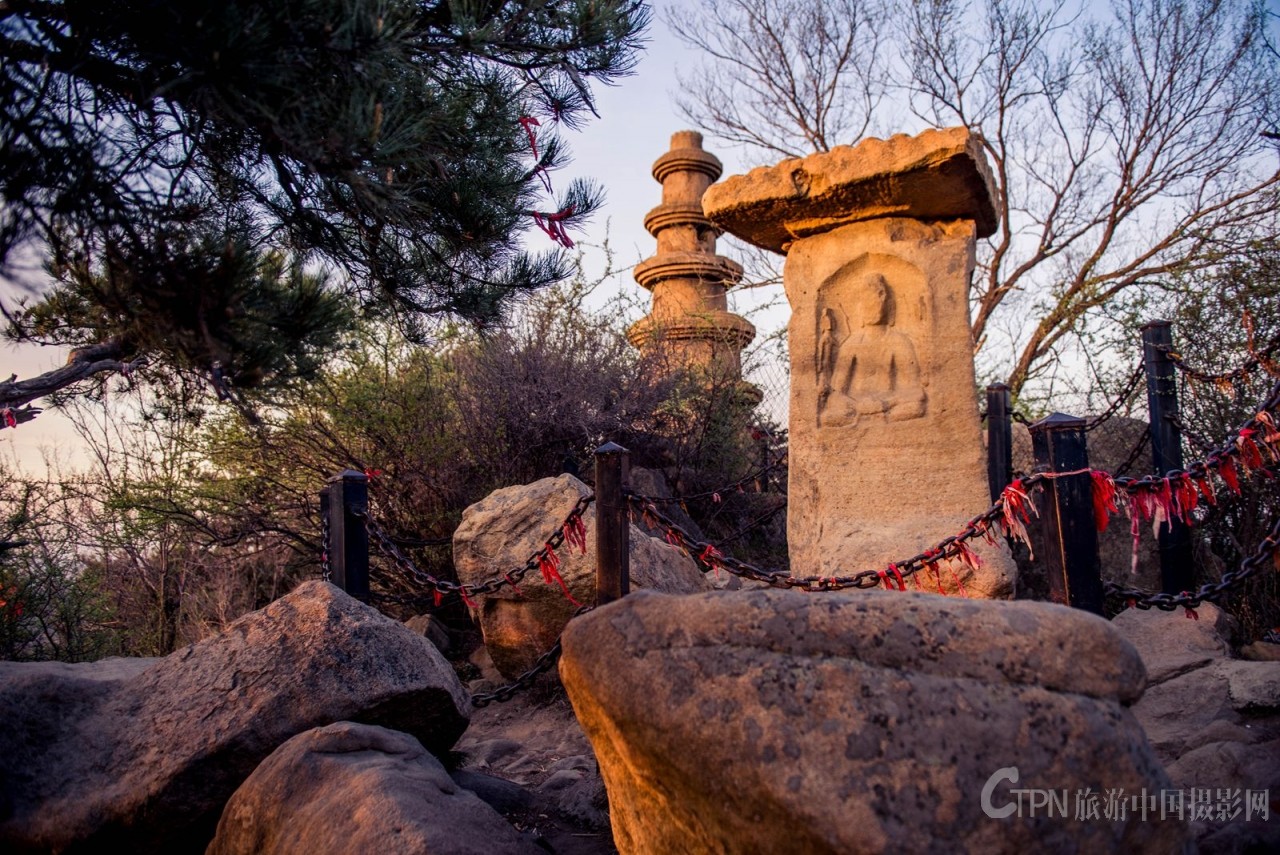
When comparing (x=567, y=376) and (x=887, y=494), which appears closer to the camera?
(x=887, y=494)

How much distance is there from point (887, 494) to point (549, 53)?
3.22 meters

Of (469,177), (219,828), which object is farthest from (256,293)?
(219,828)

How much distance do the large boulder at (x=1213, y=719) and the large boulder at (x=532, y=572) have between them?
2237 mm

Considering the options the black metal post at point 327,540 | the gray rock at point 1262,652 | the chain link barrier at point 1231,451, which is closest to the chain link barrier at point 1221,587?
the chain link barrier at point 1231,451

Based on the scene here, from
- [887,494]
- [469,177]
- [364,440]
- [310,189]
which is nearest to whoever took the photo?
[310,189]

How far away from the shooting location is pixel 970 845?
5.15ft

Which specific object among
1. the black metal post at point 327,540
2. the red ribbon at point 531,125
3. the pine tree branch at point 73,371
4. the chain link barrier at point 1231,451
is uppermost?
the red ribbon at point 531,125

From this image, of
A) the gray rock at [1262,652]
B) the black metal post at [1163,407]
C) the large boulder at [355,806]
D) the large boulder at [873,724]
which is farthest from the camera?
the black metal post at [1163,407]

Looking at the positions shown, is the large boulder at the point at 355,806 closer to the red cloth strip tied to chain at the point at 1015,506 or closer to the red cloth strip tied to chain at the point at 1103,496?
the red cloth strip tied to chain at the point at 1015,506

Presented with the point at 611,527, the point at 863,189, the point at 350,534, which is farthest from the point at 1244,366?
the point at 350,534

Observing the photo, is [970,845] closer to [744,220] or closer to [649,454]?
[744,220]

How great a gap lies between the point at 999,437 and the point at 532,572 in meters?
3.58

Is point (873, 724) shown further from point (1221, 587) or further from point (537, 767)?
point (537, 767)

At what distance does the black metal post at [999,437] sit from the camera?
6293mm
